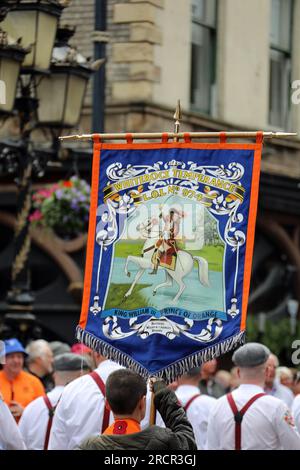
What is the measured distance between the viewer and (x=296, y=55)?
24031mm

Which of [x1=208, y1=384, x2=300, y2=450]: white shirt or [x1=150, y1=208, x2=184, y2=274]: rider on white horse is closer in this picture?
[x1=150, y1=208, x2=184, y2=274]: rider on white horse

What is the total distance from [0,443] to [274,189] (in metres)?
13.5

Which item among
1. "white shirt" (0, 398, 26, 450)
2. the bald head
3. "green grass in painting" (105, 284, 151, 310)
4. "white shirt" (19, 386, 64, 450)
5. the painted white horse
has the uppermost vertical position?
the painted white horse

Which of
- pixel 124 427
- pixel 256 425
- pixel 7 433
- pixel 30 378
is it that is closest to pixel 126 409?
pixel 124 427

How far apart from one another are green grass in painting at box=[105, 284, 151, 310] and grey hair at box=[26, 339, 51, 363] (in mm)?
5370

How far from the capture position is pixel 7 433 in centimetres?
940

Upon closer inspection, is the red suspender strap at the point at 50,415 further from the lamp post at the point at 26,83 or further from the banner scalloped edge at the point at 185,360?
the banner scalloped edge at the point at 185,360

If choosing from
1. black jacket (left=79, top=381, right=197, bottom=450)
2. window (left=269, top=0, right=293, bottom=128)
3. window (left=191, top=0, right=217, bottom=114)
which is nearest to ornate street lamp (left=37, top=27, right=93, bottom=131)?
black jacket (left=79, top=381, right=197, bottom=450)

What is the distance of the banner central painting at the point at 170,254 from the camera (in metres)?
8.42

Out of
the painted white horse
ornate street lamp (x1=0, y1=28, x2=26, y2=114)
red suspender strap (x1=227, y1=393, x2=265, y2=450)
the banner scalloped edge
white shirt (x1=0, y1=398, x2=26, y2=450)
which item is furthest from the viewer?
ornate street lamp (x1=0, y1=28, x2=26, y2=114)

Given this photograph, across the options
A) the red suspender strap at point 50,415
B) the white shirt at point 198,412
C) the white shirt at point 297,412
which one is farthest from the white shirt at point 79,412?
the white shirt at point 198,412

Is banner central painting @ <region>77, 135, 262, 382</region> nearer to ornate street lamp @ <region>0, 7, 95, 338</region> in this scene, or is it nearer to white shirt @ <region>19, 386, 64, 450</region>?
white shirt @ <region>19, 386, 64, 450</region>

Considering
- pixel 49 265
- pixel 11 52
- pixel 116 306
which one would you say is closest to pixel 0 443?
pixel 116 306

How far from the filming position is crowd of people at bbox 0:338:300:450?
7.61 m
